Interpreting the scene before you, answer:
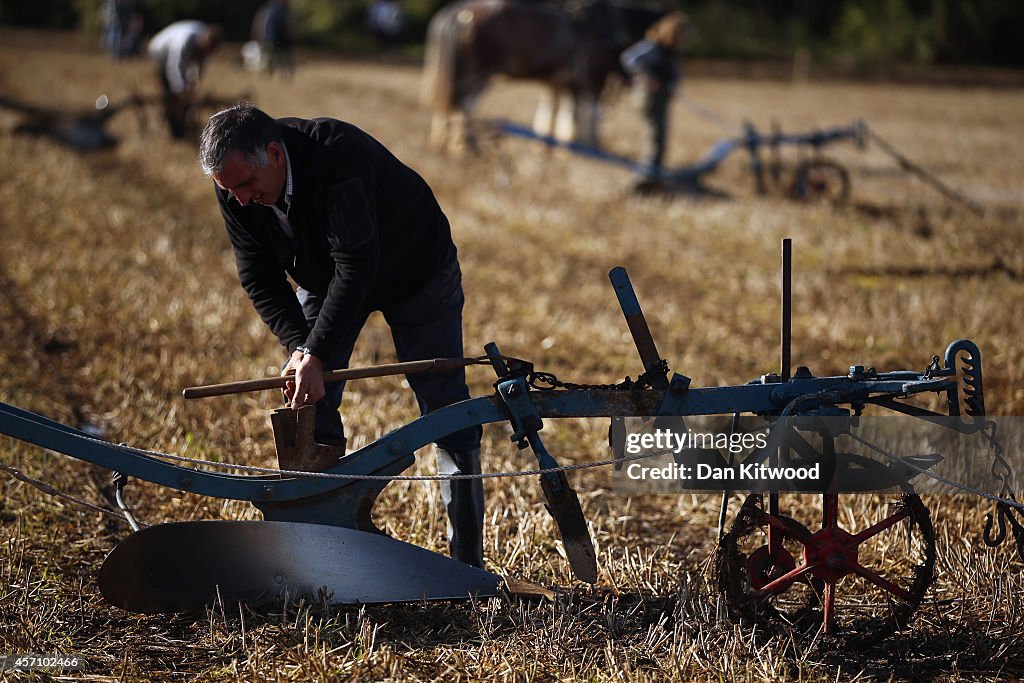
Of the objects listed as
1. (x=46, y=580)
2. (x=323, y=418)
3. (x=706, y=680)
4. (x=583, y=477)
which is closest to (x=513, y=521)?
(x=583, y=477)

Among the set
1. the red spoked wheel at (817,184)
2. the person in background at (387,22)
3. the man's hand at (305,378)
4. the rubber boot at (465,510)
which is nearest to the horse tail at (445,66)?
the red spoked wheel at (817,184)

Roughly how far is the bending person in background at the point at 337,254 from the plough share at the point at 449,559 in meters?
Result: 0.23

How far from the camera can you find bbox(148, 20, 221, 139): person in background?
15227mm

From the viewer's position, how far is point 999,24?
4019 cm

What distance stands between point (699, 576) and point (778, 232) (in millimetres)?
7250

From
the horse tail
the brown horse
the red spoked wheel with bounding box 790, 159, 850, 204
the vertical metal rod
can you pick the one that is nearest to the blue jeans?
the vertical metal rod

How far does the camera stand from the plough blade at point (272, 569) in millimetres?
3756

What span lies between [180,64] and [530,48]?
5.40 meters

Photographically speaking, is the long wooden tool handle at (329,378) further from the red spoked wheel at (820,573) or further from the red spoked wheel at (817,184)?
the red spoked wheel at (817,184)

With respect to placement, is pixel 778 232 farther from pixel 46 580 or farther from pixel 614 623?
pixel 46 580

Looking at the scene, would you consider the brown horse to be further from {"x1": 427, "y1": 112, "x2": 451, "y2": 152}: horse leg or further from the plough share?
the plough share

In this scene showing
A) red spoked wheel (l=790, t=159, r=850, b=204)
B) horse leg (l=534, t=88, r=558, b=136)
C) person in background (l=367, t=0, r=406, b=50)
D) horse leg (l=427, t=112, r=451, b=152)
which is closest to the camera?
red spoked wheel (l=790, t=159, r=850, b=204)

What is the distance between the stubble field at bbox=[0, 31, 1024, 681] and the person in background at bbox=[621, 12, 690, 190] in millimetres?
657

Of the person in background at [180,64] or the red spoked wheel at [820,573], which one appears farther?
the person in background at [180,64]
